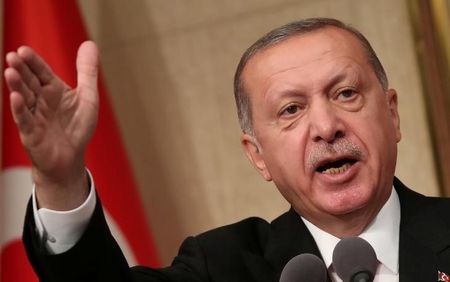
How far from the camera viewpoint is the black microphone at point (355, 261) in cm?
151

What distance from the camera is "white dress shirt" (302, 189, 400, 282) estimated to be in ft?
6.37

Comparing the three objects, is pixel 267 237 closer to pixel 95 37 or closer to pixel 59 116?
pixel 59 116

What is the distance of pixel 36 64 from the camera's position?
150 centimetres

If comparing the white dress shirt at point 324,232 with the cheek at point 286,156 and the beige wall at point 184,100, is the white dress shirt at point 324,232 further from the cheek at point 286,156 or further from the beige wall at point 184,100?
the beige wall at point 184,100

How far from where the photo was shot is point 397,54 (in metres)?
3.37

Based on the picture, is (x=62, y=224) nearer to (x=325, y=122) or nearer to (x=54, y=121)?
(x=54, y=121)

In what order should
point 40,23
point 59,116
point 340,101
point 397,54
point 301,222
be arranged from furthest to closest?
point 397,54
point 40,23
point 301,222
point 340,101
point 59,116

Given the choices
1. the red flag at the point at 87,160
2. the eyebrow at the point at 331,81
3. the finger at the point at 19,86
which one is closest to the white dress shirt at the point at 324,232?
the finger at the point at 19,86

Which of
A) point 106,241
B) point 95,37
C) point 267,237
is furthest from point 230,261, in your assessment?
point 95,37

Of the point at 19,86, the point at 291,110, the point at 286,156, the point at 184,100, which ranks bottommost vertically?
the point at 184,100

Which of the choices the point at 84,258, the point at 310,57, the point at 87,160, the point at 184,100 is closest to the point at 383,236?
the point at 310,57

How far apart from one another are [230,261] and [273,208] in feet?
4.91

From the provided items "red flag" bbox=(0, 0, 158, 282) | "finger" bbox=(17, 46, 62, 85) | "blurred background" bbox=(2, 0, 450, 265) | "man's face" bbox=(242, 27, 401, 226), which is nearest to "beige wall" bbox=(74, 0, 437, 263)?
"blurred background" bbox=(2, 0, 450, 265)

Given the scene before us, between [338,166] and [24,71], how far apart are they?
83cm
